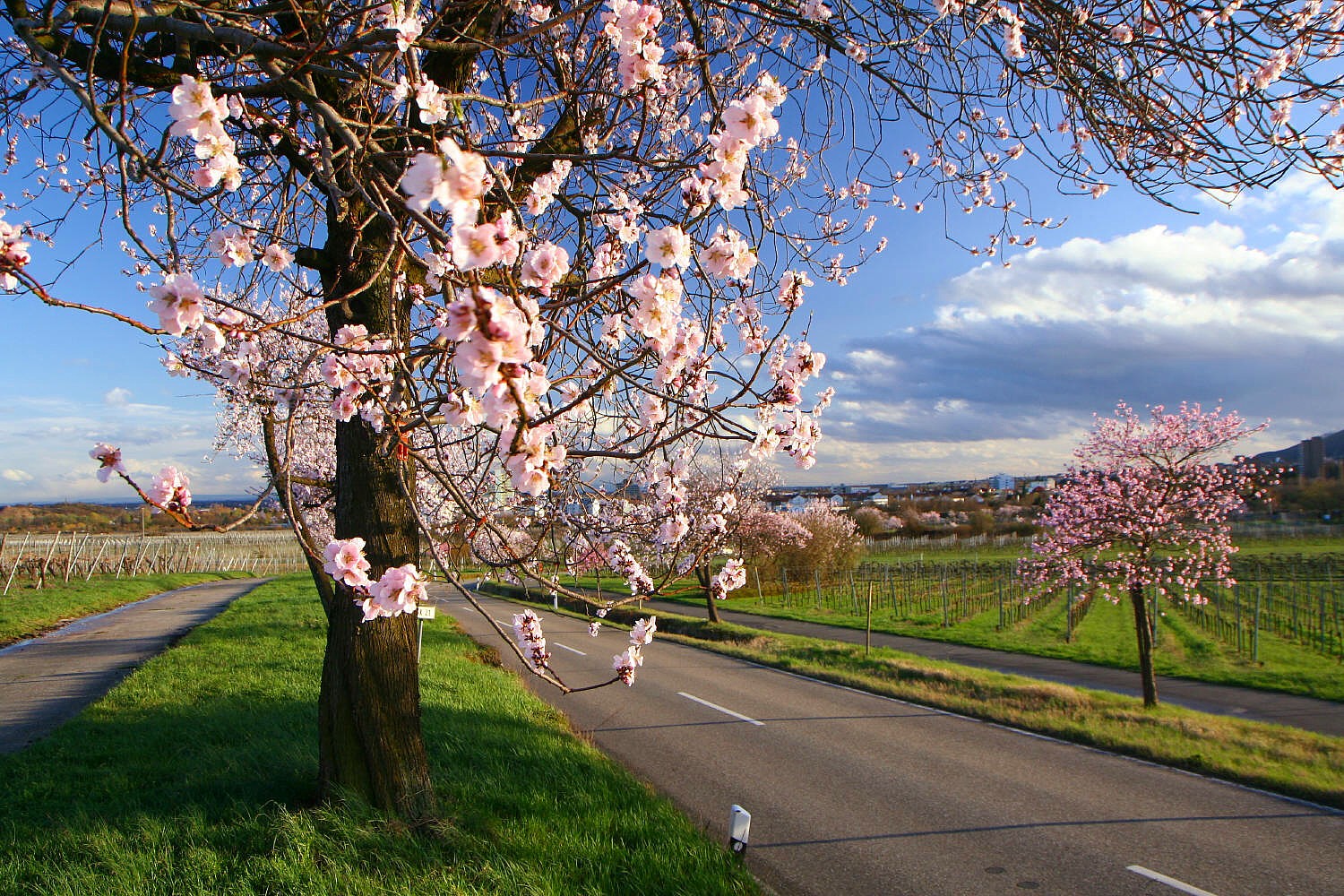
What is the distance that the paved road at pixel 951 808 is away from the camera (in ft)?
16.4

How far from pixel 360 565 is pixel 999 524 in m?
69.0

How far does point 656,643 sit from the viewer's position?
18.5m

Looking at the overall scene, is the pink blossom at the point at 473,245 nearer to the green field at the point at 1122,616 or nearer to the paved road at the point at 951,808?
the paved road at the point at 951,808

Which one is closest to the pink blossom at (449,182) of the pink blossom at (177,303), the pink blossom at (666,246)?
the pink blossom at (666,246)

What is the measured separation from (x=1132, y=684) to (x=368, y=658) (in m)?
14.2

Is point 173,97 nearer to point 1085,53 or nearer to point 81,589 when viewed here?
point 1085,53

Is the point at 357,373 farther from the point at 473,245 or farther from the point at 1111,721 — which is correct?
the point at 1111,721

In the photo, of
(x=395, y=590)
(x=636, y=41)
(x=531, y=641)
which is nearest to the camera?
(x=395, y=590)

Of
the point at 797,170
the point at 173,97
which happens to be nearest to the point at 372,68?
the point at 173,97

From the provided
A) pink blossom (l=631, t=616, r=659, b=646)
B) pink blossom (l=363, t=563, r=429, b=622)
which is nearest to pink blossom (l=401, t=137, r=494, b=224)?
pink blossom (l=363, t=563, r=429, b=622)

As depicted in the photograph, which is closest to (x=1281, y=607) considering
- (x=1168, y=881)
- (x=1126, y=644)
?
(x=1126, y=644)

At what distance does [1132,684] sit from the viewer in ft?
44.4

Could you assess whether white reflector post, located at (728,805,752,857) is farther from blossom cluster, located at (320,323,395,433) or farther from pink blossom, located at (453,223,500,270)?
pink blossom, located at (453,223,500,270)

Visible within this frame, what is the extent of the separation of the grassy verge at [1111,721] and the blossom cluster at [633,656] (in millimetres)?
6718
